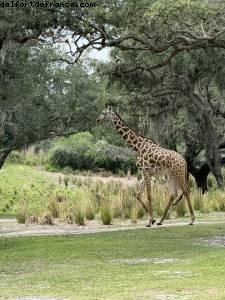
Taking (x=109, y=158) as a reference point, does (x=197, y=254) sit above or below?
below

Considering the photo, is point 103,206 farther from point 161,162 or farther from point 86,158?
point 86,158

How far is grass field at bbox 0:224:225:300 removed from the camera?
866 centimetres

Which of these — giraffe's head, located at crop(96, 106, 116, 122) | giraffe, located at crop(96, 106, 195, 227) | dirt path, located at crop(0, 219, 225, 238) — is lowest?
dirt path, located at crop(0, 219, 225, 238)

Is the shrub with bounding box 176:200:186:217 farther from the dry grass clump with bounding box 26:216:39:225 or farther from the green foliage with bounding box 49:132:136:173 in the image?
the green foliage with bounding box 49:132:136:173

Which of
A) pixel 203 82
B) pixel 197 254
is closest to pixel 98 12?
pixel 197 254

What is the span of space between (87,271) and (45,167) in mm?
29001

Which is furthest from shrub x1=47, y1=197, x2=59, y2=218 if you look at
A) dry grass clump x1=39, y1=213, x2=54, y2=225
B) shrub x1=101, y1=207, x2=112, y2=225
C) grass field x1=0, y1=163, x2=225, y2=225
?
shrub x1=101, y1=207, x2=112, y2=225

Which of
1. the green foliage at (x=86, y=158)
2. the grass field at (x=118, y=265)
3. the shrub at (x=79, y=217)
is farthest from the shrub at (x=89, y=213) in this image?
the green foliage at (x=86, y=158)

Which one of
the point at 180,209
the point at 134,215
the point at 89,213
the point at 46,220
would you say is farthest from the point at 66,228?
the point at 180,209

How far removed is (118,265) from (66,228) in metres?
7.98

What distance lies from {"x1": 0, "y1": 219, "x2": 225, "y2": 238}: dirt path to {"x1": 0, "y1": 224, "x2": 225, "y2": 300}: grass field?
145 cm

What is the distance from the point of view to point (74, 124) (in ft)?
81.6

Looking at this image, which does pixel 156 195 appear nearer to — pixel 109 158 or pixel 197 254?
pixel 197 254

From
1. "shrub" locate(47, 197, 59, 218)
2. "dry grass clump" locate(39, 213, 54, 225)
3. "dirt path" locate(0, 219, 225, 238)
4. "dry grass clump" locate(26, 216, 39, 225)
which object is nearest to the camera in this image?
"dirt path" locate(0, 219, 225, 238)
